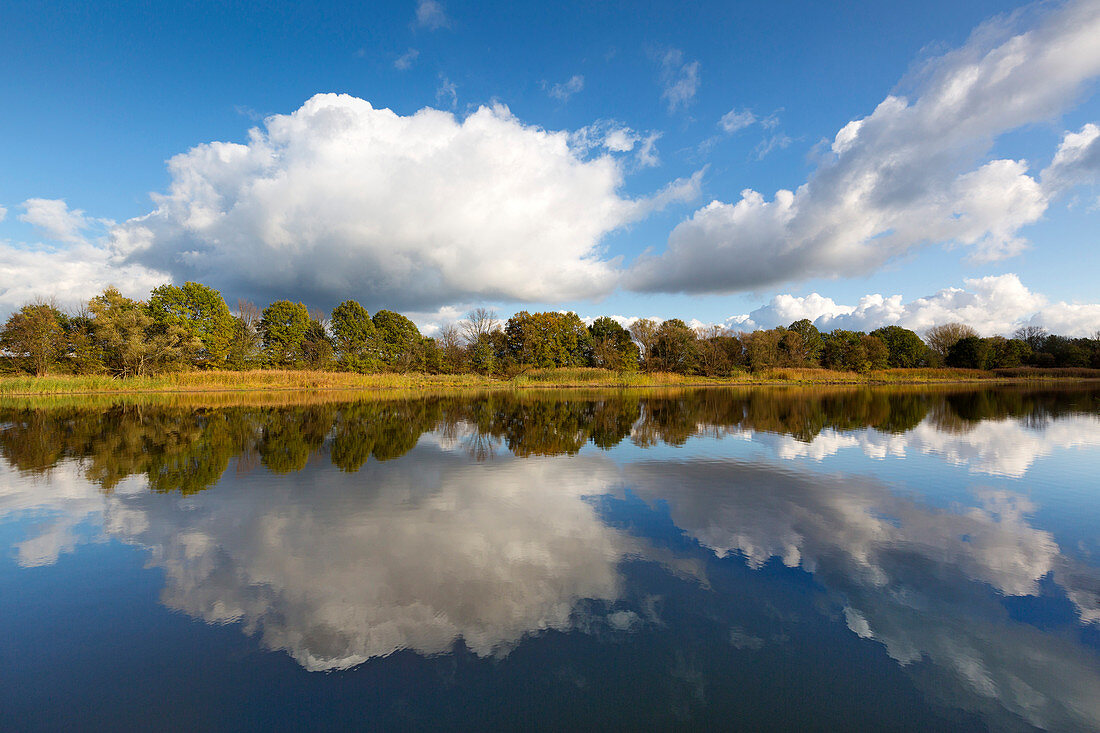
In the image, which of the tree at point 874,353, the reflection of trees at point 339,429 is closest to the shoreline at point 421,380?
the tree at point 874,353

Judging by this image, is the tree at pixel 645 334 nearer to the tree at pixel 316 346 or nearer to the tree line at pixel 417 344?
the tree line at pixel 417 344

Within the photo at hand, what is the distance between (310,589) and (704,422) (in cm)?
1664

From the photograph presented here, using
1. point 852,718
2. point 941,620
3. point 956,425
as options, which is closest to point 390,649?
point 852,718

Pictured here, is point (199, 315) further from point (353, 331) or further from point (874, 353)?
point (874, 353)

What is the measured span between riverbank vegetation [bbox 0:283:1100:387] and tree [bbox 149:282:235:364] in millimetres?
113

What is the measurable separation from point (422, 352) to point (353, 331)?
9339mm

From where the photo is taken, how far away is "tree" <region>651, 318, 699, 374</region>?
60.3 meters

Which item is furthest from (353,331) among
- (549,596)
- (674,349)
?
(549,596)

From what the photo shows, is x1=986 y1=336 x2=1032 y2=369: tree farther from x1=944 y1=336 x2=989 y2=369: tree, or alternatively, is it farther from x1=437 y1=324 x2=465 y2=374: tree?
x1=437 y1=324 x2=465 y2=374: tree

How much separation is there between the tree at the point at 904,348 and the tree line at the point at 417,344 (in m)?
0.19

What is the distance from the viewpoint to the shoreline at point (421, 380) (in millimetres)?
34750

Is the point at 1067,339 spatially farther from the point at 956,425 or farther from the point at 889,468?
the point at 889,468

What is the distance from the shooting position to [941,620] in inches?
165

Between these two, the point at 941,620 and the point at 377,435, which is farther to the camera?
the point at 377,435
